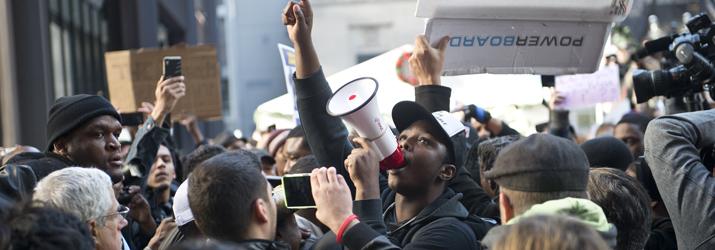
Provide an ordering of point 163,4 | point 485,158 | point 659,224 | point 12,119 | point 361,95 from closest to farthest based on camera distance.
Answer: point 361,95, point 659,224, point 485,158, point 12,119, point 163,4

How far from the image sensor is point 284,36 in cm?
4341

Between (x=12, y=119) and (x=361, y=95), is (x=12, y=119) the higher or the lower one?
the lower one

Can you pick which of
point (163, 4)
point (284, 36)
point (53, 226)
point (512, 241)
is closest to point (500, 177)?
point (512, 241)

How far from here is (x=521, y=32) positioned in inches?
220

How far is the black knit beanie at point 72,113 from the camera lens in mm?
4848

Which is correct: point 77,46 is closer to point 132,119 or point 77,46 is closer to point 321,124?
point 132,119

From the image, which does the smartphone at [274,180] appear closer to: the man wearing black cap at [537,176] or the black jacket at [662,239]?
the black jacket at [662,239]

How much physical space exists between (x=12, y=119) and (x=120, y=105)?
107 inches

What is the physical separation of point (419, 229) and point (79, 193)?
4.31ft

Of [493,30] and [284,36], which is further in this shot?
[284,36]

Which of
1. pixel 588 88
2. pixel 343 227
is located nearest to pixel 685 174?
pixel 343 227

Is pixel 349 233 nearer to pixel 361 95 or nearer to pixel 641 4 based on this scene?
pixel 361 95

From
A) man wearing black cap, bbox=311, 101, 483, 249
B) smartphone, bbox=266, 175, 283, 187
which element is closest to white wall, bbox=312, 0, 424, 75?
smartphone, bbox=266, 175, 283, 187

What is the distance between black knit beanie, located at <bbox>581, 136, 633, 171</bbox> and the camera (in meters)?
5.75
